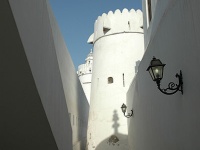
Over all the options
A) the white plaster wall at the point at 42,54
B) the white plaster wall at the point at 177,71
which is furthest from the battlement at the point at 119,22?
the white plaster wall at the point at 42,54

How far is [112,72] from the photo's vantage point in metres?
12.3

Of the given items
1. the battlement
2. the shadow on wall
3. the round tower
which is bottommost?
the shadow on wall

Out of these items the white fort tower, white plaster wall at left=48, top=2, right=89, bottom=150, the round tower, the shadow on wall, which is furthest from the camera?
the round tower

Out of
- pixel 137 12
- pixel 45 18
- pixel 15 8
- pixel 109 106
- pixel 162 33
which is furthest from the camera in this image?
pixel 137 12

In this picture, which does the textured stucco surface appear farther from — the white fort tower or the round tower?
the round tower

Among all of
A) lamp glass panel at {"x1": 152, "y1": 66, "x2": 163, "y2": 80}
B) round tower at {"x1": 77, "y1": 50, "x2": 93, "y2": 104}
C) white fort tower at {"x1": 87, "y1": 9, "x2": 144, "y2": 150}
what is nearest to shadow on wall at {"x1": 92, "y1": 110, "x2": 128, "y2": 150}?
white fort tower at {"x1": 87, "y1": 9, "x2": 144, "y2": 150}

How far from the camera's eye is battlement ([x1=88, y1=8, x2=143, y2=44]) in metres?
13.0

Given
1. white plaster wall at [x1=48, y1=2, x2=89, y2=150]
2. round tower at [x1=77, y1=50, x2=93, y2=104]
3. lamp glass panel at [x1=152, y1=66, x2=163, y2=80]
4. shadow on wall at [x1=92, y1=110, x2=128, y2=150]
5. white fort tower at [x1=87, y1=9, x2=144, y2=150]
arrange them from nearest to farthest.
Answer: lamp glass panel at [x1=152, y1=66, x2=163, y2=80]
white plaster wall at [x1=48, y1=2, x2=89, y2=150]
shadow on wall at [x1=92, y1=110, x2=128, y2=150]
white fort tower at [x1=87, y1=9, x2=144, y2=150]
round tower at [x1=77, y1=50, x2=93, y2=104]

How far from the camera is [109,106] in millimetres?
11977

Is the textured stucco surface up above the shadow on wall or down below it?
above

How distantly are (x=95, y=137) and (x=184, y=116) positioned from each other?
9.16 meters

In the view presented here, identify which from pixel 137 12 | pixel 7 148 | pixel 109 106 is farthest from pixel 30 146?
pixel 137 12

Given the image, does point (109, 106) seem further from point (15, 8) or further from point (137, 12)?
point (15, 8)

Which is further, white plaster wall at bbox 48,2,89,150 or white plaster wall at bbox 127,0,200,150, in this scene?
white plaster wall at bbox 48,2,89,150
